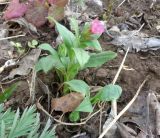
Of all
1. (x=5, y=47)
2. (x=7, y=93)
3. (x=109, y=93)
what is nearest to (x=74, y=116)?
(x=109, y=93)

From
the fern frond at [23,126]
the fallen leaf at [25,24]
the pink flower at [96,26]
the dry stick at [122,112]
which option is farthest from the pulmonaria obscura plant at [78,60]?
the fallen leaf at [25,24]

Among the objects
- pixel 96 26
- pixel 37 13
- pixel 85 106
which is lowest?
pixel 85 106

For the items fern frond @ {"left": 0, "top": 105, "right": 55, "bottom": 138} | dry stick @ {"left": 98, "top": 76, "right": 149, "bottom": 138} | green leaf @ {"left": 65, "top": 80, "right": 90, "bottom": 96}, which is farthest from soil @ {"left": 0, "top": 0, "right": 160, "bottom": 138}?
fern frond @ {"left": 0, "top": 105, "right": 55, "bottom": 138}

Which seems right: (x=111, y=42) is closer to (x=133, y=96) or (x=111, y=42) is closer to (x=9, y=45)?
(x=133, y=96)

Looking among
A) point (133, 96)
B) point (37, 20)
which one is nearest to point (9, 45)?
point (37, 20)

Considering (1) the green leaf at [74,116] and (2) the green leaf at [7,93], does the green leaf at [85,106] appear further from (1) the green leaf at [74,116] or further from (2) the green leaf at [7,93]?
(2) the green leaf at [7,93]

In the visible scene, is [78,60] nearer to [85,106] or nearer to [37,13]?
[85,106]
